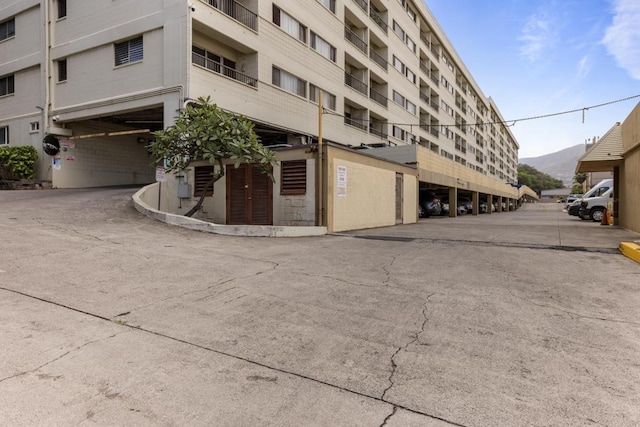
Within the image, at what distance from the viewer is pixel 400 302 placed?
15.9ft

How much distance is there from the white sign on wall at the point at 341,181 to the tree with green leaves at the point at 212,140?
2304 millimetres

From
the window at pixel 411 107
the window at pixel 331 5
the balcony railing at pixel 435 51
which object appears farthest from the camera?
the balcony railing at pixel 435 51

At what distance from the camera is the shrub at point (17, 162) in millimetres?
19109

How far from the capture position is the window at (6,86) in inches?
861

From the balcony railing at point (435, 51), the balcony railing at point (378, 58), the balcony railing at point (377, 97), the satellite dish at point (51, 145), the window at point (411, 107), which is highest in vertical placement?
the balcony railing at point (435, 51)

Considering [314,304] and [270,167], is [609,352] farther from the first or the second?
[270,167]

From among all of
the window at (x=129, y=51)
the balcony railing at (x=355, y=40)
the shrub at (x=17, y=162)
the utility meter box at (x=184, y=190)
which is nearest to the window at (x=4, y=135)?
the shrub at (x=17, y=162)

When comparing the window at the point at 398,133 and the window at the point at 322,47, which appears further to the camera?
the window at the point at 398,133

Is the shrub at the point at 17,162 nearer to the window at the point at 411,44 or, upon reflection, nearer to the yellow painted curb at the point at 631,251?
the yellow painted curb at the point at 631,251

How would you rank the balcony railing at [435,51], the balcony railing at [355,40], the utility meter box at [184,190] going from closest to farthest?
the utility meter box at [184,190] → the balcony railing at [355,40] → the balcony railing at [435,51]

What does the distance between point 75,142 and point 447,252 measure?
2032 cm

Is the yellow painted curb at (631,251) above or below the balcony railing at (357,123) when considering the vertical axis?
below

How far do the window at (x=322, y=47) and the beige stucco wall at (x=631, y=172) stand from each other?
16.2 meters

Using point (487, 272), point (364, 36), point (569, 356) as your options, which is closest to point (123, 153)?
point (364, 36)
